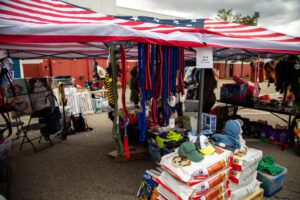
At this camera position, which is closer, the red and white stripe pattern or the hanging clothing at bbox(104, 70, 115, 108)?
the hanging clothing at bbox(104, 70, 115, 108)

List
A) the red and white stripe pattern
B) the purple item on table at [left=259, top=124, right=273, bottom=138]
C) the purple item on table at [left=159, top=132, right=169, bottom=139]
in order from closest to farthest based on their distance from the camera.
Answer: the purple item on table at [left=159, top=132, right=169, bottom=139]
the red and white stripe pattern
the purple item on table at [left=259, top=124, right=273, bottom=138]

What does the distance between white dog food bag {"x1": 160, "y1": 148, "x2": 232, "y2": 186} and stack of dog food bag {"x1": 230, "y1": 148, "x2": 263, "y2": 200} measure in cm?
22

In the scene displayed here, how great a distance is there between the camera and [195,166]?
1.87 metres

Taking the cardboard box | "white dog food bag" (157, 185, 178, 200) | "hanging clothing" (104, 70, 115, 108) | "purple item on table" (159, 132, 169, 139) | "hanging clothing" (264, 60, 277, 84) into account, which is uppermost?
"hanging clothing" (264, 60, 277, 84)

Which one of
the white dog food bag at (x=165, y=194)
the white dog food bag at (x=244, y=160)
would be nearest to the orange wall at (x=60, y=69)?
the white dog food bag at (x=165, y=194)

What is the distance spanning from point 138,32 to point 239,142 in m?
1.96

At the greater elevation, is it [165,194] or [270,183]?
[165,194]

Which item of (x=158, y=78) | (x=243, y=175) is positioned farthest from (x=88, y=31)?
(x=243, y=175)

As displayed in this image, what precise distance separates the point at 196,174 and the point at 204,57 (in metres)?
1.62

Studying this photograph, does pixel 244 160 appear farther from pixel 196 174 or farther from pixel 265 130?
pixel 265 130

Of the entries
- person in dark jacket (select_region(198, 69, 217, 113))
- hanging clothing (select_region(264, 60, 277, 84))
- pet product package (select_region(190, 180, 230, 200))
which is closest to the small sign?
pet product package (select_region(190, 180, 230, 200))

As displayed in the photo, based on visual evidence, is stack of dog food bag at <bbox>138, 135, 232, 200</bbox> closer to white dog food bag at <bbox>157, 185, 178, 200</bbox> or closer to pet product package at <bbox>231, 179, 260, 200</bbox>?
white dog food bag at <bbox>157, 185, 178, 200</bbox>

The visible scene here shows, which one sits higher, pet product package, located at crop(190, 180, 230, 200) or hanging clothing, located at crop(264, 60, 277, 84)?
hanging clothing, located at crop(264, 60, 277, 84)

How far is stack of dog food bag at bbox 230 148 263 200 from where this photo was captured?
2.25m
